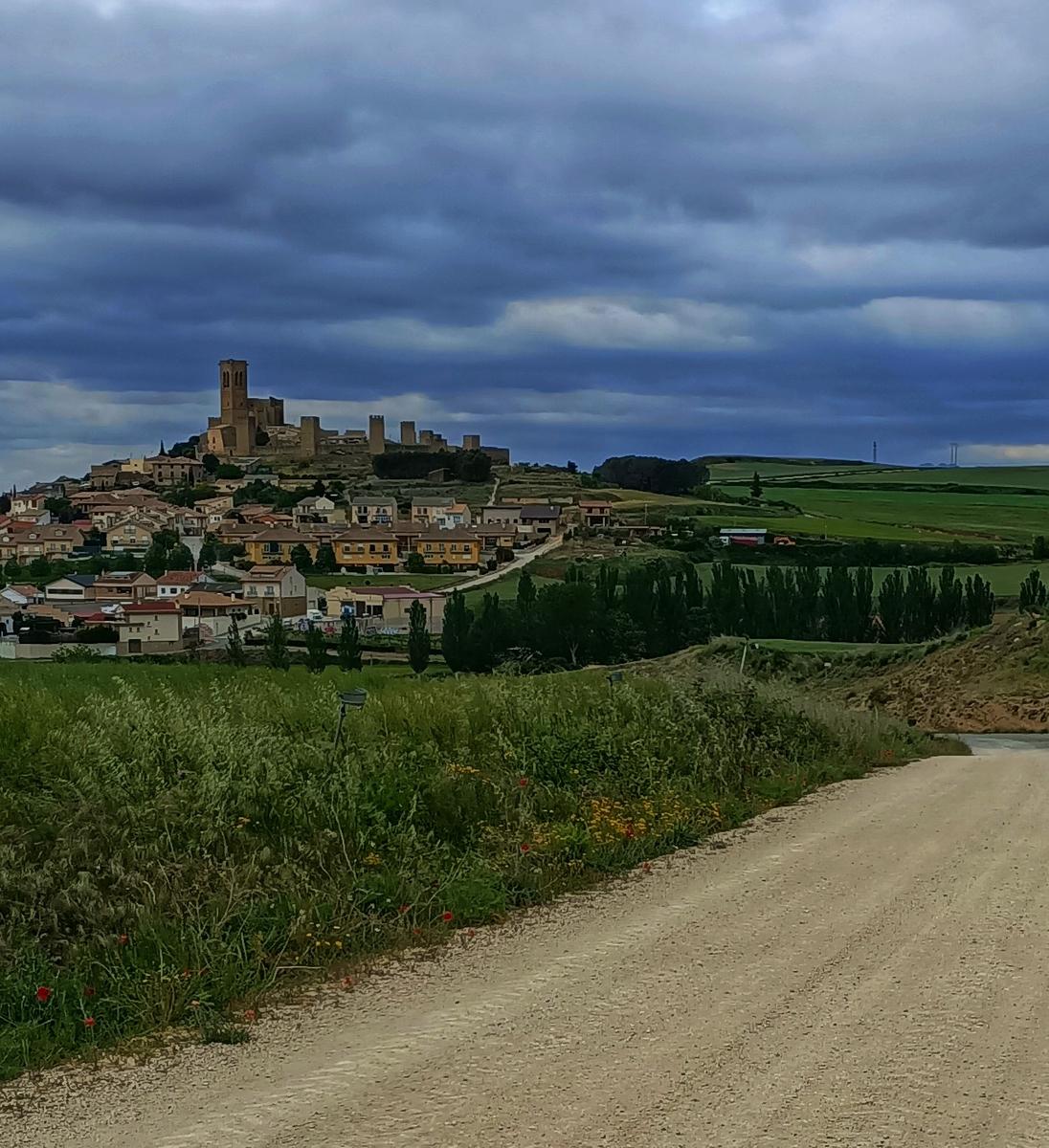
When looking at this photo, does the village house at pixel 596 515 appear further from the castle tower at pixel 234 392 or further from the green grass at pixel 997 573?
the castle tower at pixel 234 392

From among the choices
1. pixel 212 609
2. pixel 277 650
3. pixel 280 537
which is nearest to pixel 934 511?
pixel 280 537

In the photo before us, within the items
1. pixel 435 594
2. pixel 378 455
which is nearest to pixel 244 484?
pixel 378 455

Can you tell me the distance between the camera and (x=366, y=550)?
4097 inches

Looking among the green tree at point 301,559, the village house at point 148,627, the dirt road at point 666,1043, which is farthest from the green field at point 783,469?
the dirt road at point 666,1043

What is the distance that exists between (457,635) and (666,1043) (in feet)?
182

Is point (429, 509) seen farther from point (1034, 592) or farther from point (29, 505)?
point (1034, 592)

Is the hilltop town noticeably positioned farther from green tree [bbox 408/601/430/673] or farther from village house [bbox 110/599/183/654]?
green tree [bbox 408/601/430/673]

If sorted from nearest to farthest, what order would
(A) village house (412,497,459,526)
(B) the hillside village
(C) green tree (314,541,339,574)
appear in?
1. (B) the hillside village
2. (C) green tree (314,541,339,574)
3. (A) village house (412,497,459,526)

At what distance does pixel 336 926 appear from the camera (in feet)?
22.6

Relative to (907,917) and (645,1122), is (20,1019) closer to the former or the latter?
(645,1122)

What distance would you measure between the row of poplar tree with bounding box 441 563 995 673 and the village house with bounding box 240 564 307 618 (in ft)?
62.3

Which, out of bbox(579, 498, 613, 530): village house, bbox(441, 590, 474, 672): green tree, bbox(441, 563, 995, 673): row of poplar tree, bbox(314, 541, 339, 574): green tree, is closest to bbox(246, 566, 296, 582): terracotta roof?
bbox(314, 541, 339, 574): green tree

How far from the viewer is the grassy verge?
6.12 metres

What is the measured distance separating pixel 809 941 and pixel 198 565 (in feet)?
343
